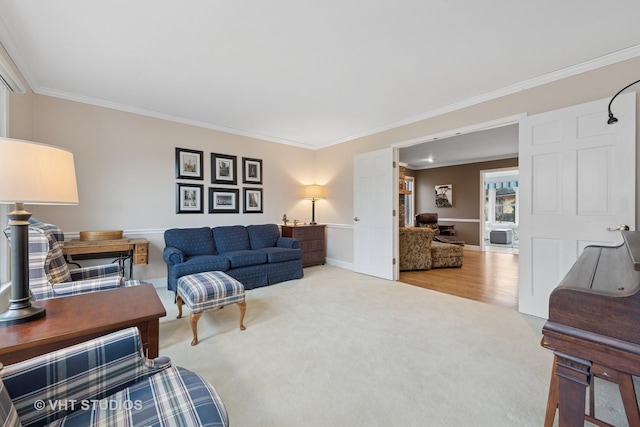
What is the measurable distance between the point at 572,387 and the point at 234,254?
11.1 feet

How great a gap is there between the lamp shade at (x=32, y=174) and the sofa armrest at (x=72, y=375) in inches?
24.2

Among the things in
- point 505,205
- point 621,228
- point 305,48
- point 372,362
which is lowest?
point 372,362

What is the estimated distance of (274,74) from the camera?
2617mm

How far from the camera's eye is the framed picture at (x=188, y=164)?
3840mm

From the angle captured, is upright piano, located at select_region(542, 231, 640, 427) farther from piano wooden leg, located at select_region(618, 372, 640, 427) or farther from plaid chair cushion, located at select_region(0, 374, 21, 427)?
plaid chair cushion, located at select_region(0, 374, 21, 427)

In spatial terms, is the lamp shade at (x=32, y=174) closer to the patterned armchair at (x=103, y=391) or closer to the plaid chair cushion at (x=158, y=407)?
the patterned armchair at (x=103, y=391)

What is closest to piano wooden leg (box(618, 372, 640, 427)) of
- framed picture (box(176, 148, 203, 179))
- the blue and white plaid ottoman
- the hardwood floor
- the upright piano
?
the upright piano

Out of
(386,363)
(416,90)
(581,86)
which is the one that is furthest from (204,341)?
(581,86)

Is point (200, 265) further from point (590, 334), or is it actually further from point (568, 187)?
point (568, 187)

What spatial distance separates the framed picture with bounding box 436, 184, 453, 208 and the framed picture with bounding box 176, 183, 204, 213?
6592 millimetres

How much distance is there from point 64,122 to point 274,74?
2.62 meters

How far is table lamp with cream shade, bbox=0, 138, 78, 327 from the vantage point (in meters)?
1.04

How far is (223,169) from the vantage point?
168 inches

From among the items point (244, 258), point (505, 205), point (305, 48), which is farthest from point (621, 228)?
point (505, 205)
